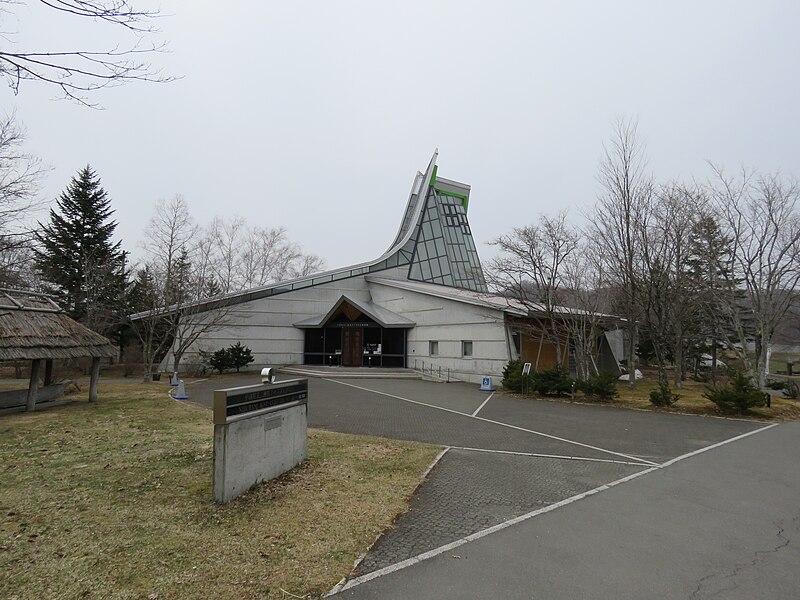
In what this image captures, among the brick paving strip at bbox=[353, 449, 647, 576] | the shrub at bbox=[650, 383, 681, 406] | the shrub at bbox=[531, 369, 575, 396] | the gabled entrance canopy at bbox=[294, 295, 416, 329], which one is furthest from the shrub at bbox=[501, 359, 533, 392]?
the brick paving strip at bbox=[353, 449, 647, 576]

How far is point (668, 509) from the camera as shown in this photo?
559 cm

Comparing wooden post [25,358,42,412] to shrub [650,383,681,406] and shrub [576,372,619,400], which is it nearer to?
shrub [576,372,619,400]

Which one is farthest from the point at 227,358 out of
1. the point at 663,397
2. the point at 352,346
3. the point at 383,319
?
the point at 663,397

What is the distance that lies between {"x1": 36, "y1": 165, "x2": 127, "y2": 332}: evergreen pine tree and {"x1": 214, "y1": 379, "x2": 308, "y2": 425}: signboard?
958 inches

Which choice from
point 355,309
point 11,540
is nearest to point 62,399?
point 11,540

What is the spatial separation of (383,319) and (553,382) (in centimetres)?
1288

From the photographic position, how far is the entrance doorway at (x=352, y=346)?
96.4 ft

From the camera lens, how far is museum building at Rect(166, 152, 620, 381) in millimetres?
22953

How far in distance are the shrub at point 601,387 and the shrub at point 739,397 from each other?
9.79 feet

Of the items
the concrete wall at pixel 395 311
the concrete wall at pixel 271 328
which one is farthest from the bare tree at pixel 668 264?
the concrete wall at pixel 271 328

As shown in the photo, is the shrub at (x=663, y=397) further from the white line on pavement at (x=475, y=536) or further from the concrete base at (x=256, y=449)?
the concrete base at (x=256, y=449)

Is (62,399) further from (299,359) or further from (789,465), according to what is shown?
(789,465)

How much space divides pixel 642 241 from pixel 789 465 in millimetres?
12869

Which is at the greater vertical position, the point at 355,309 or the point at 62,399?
the point at 355,309
